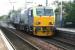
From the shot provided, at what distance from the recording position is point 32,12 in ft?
101

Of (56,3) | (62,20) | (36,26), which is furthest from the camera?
(56,3)

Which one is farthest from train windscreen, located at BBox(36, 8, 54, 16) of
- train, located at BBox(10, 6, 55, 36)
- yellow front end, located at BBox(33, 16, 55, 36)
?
yellow front end, located at BBox(33, 16, 55, 36)

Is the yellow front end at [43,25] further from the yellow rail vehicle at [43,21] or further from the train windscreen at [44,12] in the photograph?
the train windscreen at [44,12]

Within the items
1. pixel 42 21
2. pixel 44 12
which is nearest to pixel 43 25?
pixel 42 21

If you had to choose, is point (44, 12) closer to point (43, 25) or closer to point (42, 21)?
point (42, 21)

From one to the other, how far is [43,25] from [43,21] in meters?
0.42

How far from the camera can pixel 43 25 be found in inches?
1198

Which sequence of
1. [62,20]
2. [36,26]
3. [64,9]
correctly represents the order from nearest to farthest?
[36,26] < [62,20] < [64,9]

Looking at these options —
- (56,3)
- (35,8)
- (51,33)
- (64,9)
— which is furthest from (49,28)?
(56,3)

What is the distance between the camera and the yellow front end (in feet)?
99.1

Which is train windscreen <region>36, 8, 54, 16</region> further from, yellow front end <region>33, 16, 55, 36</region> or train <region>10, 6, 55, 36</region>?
yellow front end <region>33, 16, 55, 36</region>

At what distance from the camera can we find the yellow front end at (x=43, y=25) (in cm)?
3022

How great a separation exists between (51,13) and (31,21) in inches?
84.1

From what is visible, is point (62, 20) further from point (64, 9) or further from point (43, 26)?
point (43, 26)
